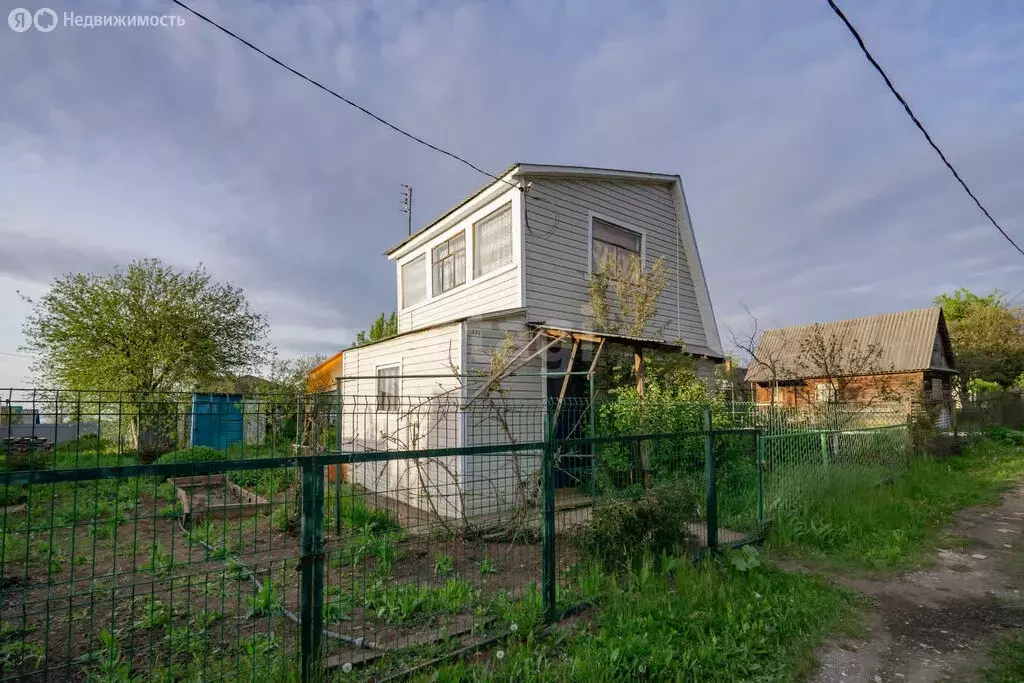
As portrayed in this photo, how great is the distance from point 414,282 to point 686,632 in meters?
11.9

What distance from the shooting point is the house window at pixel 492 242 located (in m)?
10.6

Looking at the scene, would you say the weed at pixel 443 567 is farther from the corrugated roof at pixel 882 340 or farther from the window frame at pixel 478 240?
the corrugated roof at pixel 882 340

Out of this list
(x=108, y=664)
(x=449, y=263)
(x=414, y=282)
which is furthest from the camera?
(x=414, y=282)

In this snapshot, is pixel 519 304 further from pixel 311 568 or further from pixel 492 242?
pixel 311 568

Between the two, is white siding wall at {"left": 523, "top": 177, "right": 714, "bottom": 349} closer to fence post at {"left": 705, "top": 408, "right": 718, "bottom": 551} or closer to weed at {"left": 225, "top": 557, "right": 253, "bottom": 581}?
fence post at {"left": 705, "top": 408, "right": 718, "bottom": 551}

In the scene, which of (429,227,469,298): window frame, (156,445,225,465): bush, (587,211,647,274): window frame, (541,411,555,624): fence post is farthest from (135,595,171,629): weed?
(587,211,647,274): window frame

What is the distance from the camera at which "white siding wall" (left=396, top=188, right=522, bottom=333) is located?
33.1ft

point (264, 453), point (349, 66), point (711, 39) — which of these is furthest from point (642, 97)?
point (264, 453)

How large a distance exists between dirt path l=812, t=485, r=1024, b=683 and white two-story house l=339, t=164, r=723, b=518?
4517mm

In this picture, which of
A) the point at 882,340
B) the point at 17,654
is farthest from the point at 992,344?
the point at 17,654

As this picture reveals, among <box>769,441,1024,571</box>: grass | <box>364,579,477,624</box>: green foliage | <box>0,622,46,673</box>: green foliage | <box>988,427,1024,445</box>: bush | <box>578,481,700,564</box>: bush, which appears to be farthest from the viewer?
<box>988,427,1024,445</box>: bush

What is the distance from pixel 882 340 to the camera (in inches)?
934

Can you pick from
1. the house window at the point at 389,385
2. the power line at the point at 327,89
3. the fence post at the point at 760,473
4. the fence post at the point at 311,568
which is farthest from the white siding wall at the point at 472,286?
the fence post at the point at 311,568

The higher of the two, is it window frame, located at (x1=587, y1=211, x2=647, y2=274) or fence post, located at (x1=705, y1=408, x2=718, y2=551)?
window frame, located at (x1=587, y1=211, x2=647, y2=274)
